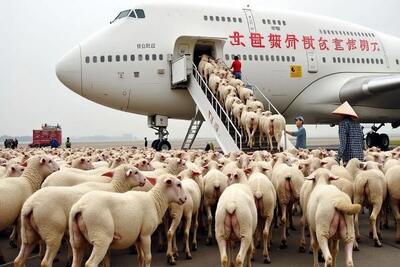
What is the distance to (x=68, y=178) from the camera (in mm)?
6945

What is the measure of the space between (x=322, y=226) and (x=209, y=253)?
2.21 metres

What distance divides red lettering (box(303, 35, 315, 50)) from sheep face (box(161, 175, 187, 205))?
67.1 feet

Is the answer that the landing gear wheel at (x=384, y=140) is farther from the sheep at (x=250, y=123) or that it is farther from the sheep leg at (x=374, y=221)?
the sheep leg at (x=374, y=221)

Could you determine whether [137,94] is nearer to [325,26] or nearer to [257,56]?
[257,56]

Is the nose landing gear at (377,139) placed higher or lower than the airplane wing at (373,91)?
lower

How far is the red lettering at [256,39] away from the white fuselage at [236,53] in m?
0.06

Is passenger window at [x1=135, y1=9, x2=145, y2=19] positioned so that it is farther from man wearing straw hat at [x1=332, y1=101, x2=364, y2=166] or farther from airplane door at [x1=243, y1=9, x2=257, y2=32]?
man wearing straw hat at [x1=332, y1=101, x2=364, y2=166]

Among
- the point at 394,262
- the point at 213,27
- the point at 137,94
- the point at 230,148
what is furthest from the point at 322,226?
the point at 213,27

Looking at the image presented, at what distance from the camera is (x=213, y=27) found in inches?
877

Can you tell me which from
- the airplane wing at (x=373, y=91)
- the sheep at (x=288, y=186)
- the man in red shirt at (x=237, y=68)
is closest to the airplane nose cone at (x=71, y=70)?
the man in red shirt at (x=237, y=68)

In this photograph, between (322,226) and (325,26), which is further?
(325,26)

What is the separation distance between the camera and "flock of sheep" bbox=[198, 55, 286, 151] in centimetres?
1417

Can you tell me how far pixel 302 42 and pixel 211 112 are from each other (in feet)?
31.1

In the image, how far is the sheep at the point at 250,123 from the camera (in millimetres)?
14672
